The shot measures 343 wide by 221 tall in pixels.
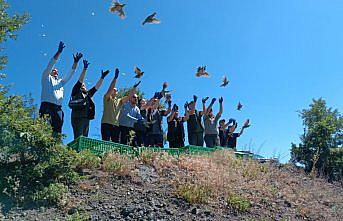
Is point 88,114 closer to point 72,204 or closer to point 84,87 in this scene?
point 84,87

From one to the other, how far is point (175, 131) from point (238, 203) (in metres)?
4.47

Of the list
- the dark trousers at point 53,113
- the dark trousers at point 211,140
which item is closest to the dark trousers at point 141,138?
the dark trousers at point 53,113

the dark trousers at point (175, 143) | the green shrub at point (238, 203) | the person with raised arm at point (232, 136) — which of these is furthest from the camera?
the person with raised arm at point (232, 136)

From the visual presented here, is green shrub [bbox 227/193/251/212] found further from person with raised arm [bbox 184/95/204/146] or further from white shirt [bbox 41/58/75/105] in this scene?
person with raised arm [bbox 184/95/204/146]

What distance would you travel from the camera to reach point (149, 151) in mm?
9789

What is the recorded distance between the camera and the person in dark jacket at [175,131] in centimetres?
1256

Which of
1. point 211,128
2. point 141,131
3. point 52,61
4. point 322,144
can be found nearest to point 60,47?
point 52,61

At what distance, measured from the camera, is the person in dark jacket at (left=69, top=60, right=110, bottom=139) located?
9891mm

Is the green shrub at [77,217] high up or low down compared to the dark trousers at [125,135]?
down

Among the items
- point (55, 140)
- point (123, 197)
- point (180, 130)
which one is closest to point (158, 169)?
point (123, 197)

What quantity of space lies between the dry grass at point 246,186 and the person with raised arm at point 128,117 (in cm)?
131

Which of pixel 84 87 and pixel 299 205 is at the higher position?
pixel 84 87

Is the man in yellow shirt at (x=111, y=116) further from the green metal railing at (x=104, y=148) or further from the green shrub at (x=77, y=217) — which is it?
the green shrub at (x=77, y=217)

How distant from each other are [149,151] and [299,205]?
3.00 meters
